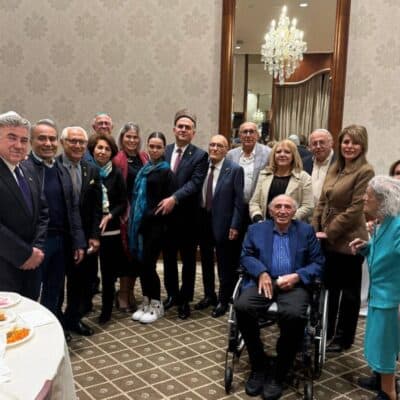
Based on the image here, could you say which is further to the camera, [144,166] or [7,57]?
[7,57]

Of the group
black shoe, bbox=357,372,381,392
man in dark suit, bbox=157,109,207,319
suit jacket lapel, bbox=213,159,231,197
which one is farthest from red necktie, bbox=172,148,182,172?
black shoe, bbox=357,372,381,392

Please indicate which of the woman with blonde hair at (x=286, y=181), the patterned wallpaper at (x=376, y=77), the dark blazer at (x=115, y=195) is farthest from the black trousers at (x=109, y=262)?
the patterned wallpaper at (x=376, y=77)

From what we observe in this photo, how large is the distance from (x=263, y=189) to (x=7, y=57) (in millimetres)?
3255

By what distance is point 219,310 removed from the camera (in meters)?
3.50

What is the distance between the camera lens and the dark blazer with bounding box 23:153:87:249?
8.79 ft

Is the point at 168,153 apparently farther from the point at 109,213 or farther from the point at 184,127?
the point at 109,213

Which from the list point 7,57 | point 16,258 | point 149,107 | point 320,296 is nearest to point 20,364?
point 16,258

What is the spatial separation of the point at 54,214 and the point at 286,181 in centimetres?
155

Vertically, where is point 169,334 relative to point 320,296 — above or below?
below

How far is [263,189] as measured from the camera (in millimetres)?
3172

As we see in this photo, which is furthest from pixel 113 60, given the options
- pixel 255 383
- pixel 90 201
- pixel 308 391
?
pixel 308 391

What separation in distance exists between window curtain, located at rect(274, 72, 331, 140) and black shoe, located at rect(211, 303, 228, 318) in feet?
5.36

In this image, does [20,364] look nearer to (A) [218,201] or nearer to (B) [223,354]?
(B) [223,354]

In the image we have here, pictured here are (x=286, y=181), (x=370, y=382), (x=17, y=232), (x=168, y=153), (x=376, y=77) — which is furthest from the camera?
(x=376, y=77)
